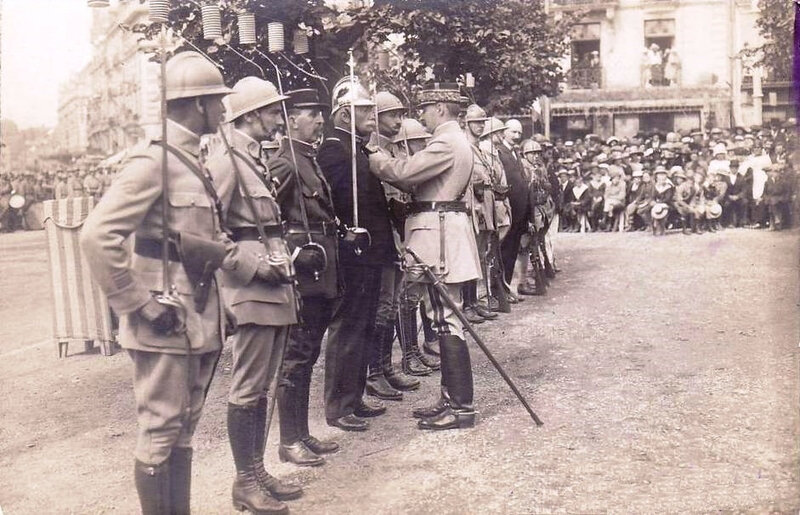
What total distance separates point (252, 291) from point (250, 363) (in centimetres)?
36

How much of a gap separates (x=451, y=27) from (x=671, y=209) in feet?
34.7

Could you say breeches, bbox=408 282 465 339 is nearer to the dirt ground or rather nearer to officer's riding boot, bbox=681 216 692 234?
the dirt ground

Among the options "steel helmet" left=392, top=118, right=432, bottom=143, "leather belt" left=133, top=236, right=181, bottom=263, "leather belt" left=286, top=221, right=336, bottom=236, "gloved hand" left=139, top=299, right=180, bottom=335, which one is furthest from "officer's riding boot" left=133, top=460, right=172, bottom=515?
"steel helmet" left=392, top=118, right=432, bottom=143

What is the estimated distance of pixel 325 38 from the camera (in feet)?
22.1

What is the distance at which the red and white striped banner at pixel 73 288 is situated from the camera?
7.72 meters

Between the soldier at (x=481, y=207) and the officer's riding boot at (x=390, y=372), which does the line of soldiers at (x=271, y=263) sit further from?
the soldier at (x=481, y=207)

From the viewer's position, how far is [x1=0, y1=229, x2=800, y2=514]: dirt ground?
172 inches

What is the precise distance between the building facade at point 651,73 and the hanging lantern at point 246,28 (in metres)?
21.3

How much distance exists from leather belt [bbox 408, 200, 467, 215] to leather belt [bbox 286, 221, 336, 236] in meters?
0.79

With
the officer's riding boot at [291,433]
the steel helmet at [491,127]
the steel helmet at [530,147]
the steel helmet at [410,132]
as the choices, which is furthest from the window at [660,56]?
the officer's riding boot at [291,433]

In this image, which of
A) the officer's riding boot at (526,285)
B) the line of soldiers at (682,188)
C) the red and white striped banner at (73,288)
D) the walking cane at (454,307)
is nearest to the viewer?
the walking cane at (454,307)

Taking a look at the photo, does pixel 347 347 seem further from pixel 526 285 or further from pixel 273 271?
pixel 526 285

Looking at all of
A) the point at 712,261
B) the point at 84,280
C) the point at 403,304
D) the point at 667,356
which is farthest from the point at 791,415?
the point at 712,261

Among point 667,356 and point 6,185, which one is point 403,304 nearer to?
point 667,356
